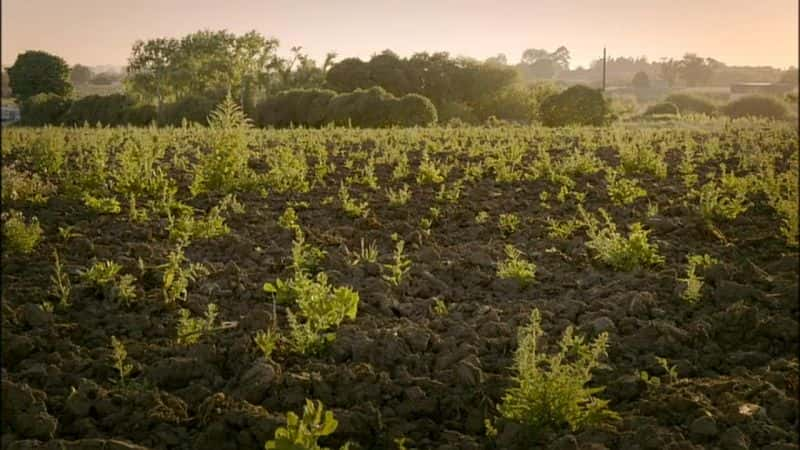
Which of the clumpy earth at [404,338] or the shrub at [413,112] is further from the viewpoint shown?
the shrub at [413,112]

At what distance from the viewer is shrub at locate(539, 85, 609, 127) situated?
74.1 ft

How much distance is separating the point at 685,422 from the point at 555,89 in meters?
27.7

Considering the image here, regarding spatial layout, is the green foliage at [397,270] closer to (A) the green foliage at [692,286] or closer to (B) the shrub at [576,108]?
(A) the green foliage at [692,286]

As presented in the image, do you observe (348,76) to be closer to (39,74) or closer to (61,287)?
(39,74)

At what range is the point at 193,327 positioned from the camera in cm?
379

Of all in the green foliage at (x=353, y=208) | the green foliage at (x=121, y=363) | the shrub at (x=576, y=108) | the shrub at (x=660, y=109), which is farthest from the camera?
the shrub at (x=660, y=109)

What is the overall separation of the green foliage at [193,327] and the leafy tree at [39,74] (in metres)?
4.43

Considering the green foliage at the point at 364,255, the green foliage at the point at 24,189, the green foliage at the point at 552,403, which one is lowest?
the green foliage at the point at 552,403

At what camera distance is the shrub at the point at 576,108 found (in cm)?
2258

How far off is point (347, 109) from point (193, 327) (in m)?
17.5

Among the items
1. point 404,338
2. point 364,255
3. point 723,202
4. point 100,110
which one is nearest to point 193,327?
point 404,338

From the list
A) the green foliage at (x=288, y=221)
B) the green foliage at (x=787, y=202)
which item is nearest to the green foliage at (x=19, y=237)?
the green foliage at (x=288, y=221)

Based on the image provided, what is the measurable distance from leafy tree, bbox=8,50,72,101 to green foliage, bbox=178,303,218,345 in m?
4.43

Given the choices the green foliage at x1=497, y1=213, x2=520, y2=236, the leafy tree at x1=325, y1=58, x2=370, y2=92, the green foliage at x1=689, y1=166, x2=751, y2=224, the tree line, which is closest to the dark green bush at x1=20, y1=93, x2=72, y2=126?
the tree line
